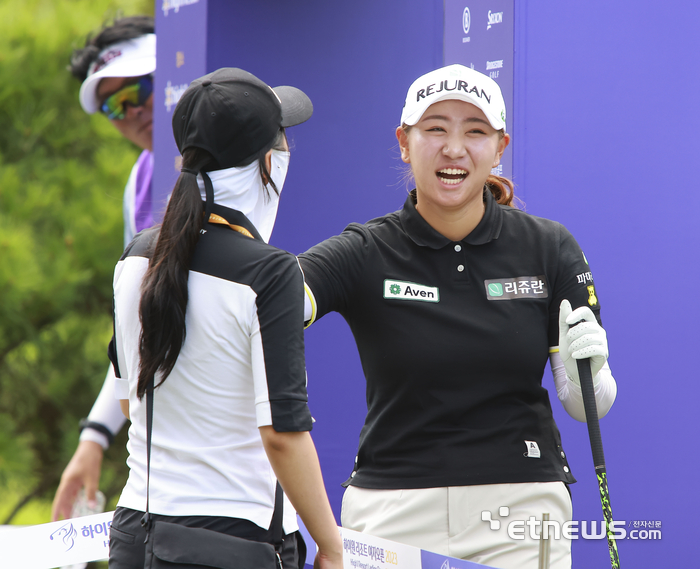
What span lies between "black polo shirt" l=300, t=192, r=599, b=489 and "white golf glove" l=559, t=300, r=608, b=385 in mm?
58

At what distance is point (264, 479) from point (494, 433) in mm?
481

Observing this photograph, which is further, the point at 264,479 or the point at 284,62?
the point at 284,62

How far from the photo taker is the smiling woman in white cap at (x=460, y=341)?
162cm

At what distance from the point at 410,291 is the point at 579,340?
1.09ft

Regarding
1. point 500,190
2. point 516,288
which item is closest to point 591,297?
point 516,288

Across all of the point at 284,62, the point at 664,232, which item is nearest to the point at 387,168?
the point at 284,62

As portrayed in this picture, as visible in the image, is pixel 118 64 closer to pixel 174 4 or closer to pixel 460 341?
pixel 174 4

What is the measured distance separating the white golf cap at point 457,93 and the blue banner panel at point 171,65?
1408mm

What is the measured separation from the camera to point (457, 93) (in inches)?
66.7

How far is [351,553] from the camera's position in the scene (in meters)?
1.79

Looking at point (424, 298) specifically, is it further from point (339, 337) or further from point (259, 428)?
point (339, 337)

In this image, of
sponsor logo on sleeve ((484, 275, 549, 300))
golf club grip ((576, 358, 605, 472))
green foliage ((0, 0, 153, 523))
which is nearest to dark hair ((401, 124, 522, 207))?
sponsor logo on sleeve ((484, 275, 549, 300))

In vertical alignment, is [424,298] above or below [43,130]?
below

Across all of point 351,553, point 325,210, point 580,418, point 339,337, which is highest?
point 325,210
